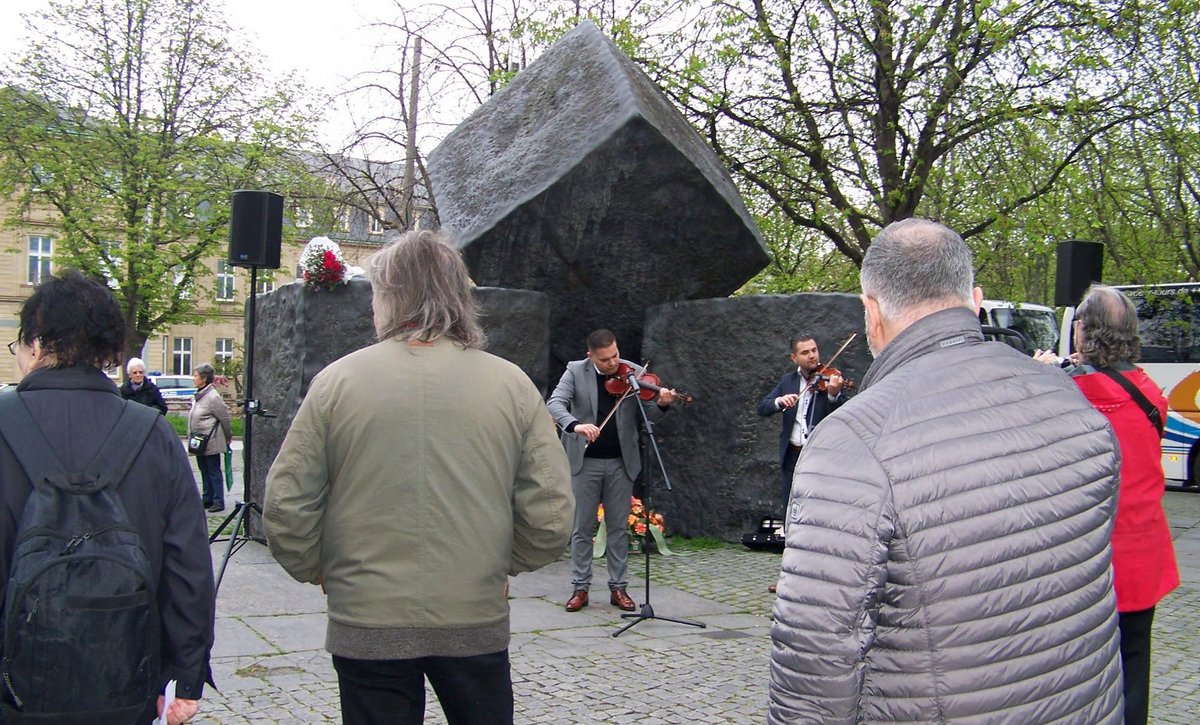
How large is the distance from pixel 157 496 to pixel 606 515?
165 inches

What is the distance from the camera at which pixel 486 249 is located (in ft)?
25.5

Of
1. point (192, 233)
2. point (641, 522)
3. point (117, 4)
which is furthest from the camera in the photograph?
point (192, 233)

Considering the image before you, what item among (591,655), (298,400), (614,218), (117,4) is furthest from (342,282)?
(117,4)

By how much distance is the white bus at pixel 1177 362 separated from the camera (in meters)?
15.6

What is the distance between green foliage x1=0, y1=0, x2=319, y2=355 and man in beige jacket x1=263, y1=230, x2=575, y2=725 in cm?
2569

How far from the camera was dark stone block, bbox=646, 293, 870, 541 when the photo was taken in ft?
27.0

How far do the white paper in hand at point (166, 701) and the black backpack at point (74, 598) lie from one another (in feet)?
0.54

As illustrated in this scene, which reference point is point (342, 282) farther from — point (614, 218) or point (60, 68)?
point (60, 68)

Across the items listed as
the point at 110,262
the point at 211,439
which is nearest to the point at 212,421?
the point at 211,439

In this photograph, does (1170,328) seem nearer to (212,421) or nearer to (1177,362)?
(1177,362)

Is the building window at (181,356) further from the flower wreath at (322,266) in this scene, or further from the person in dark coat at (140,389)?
the flower wreath at (322,266)

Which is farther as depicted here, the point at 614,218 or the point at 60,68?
the point at 60,68

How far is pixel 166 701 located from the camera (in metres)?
2.56

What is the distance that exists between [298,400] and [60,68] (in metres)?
23.3
